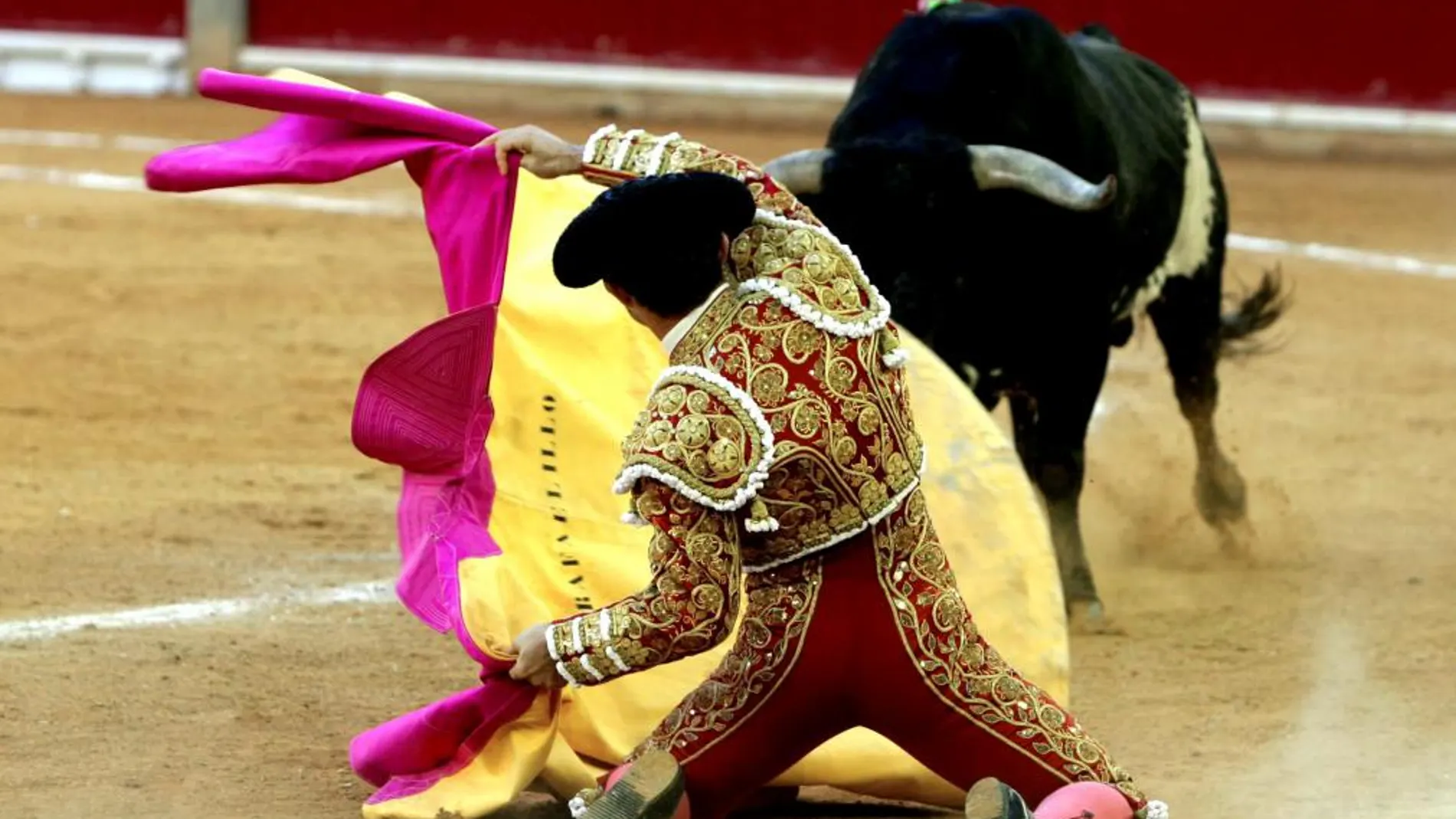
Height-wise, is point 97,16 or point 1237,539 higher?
point 1237,539

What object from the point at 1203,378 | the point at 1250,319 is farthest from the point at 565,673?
the point at 1250,319

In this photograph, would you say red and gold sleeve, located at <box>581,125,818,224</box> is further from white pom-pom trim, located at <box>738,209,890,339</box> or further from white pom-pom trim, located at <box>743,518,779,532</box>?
white pom-pom trim, located at <box>743,518,779,532</box>

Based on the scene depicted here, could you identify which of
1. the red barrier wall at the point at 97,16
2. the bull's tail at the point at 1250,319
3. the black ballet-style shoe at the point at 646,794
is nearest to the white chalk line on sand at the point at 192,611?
the black ballet-style shoe at the point at 646,794

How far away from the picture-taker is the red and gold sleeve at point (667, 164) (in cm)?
282

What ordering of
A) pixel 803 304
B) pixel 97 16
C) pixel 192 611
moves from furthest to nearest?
pixel 97 16 < pixel 192 611 < pixel 803 304

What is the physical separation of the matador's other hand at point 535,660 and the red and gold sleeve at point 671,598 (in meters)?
0.07

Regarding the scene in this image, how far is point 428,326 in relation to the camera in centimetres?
322

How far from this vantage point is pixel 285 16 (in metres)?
12.5

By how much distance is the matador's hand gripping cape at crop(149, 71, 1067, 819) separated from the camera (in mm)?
3111

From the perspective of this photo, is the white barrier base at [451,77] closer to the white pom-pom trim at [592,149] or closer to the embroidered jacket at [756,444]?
the white pom-pom trim at [592,149]

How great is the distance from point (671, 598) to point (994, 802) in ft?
1.43

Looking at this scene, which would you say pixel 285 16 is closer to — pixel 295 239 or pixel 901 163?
pixel 295 239

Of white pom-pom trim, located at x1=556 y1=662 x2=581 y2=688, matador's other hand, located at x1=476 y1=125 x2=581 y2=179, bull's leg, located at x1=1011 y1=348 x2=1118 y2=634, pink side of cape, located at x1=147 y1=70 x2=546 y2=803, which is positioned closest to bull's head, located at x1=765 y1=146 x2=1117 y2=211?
bull's leg, located at x1=1011 y1=348 x2=1118 y2=634

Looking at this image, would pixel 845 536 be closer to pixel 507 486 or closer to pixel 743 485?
pixel 743 485
